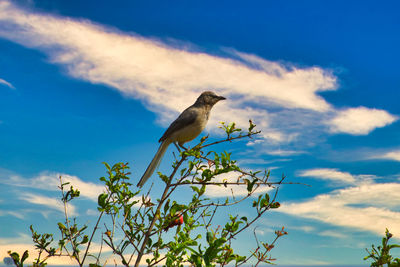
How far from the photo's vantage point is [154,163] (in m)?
7.72

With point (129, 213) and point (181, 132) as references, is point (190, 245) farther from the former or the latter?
point (181, 132)

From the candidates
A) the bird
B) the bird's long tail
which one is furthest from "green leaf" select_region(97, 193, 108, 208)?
the bird

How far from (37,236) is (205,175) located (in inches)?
123

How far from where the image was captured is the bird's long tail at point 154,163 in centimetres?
692

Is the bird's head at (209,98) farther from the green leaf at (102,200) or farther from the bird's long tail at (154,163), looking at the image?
the green leaf at (102,200)

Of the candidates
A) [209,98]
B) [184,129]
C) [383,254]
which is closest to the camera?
[383,254]

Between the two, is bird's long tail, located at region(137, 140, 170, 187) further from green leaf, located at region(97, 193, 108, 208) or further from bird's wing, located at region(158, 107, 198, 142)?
green leaf, located at region(97, 193, 108, 208)

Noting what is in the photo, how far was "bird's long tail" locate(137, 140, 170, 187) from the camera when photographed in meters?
6.92

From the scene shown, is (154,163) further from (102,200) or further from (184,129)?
(102,200)

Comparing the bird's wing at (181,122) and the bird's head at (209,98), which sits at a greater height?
the bird's head at (209,98)

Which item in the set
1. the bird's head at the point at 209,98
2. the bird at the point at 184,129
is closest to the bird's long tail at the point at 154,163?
the bird at the point at 184,129

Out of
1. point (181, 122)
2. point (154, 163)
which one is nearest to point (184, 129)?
point (181, 122)

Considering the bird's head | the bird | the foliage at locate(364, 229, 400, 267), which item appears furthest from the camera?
the bird's head

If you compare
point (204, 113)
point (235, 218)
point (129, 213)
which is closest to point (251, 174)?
point (235, 218)
